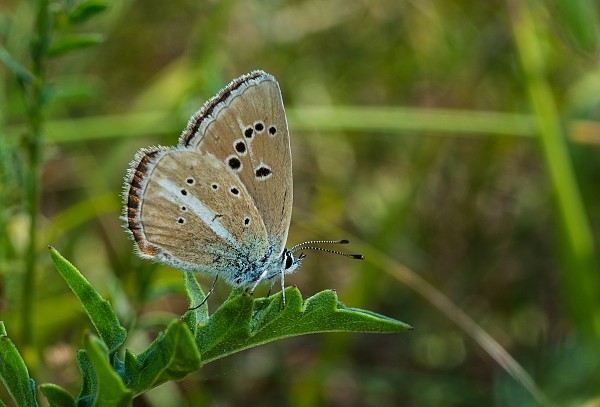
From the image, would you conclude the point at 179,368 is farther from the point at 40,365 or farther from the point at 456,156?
the point at 456,156

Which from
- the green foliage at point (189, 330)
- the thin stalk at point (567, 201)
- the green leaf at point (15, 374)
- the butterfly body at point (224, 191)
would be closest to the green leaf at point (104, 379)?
the green foliage at point (189, 330)

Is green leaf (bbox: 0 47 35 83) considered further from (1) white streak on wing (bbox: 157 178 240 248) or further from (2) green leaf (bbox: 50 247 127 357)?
(2) green leaf (bbox: 50 247 127 357)

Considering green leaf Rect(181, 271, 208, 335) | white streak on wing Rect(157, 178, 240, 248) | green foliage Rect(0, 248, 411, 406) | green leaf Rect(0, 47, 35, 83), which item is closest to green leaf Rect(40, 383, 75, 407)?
green foliage Rect(0, 248, 411, 406)

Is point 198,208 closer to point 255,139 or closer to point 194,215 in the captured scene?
point 194,215

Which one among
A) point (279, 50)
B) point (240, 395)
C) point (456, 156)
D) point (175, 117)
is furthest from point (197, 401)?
point (279, 50)

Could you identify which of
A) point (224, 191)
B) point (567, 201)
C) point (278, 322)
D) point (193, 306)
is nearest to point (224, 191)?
point (224, 191)

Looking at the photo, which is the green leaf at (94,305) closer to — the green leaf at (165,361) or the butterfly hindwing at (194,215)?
the green leaf at (165,361)
